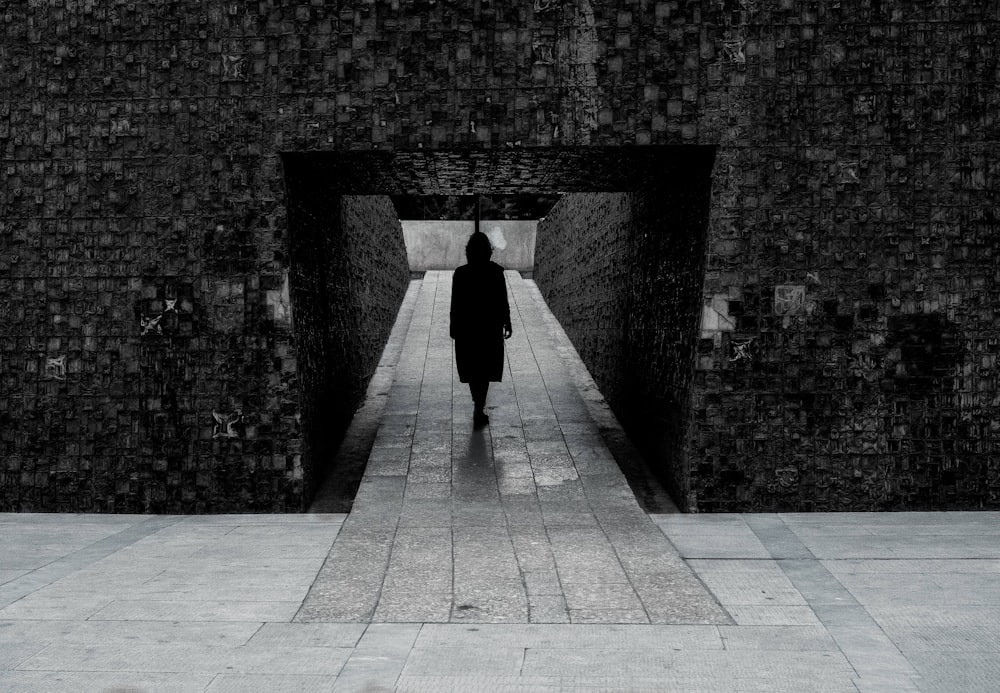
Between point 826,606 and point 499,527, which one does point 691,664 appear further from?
point 499,527

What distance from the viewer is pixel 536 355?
12.4m

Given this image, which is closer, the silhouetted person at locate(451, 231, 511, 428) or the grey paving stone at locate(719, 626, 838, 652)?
the grey paving stone at locate(719, 626, 838, 652)

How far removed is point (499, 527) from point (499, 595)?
1.47 meters

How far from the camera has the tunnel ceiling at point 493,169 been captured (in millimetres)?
7172

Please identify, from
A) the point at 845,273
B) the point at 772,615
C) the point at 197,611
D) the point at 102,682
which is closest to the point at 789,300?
the point at 845,273

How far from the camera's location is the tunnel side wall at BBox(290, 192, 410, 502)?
7.62 metres

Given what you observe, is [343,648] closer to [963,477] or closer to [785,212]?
[785,212]

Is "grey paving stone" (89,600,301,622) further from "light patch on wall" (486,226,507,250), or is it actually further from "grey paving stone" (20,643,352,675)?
"light patch on wall" (486,226,507,250)

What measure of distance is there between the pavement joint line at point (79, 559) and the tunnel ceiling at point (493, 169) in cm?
286

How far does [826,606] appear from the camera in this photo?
4672 mm

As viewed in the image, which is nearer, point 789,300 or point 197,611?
point 197,611

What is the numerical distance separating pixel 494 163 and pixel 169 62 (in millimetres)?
2638

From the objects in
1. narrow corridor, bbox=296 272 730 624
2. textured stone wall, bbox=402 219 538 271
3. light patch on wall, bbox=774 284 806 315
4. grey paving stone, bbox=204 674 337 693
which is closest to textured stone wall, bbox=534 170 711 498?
narrow corridor, bbox=296 272 730 624

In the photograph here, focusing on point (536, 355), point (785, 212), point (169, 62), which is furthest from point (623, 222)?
point (169, 62)
